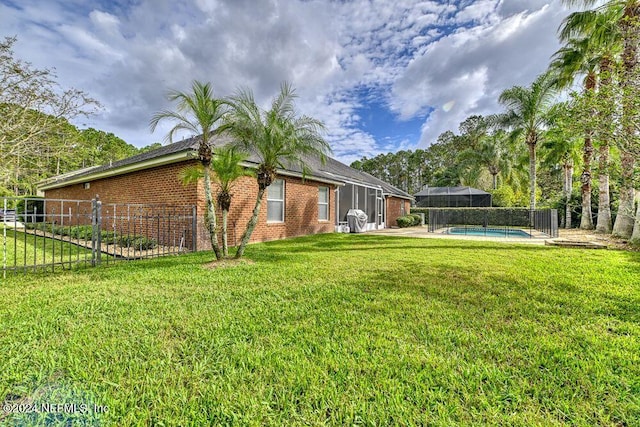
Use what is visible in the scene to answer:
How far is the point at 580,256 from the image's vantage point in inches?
304

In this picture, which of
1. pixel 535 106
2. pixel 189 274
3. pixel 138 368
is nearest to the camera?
pixel 138 368

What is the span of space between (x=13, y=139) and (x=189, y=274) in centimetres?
1185

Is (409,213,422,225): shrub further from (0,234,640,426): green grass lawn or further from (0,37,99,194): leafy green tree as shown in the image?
(0,37,99,194): leafy green tree

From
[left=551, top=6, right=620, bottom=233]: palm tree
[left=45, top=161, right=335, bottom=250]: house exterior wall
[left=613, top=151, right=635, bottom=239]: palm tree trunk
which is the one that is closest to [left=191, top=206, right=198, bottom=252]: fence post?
[left=45, top=161, right=335, bottom=250]: house exterior wall

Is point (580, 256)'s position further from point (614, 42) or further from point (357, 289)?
point (614, 42)

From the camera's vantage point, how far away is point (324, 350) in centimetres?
258

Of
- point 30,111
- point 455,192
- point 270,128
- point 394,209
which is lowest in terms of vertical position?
point 394,209

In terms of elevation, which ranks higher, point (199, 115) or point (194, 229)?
point (199, 115)

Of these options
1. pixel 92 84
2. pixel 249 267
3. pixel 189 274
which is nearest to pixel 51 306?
pixel 189 274

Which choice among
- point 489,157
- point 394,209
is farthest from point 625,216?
point 489,157

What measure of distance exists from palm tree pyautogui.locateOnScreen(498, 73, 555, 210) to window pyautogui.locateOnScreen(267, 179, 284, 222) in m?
16.3

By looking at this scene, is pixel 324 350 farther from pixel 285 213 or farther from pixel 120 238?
pixel 285 213

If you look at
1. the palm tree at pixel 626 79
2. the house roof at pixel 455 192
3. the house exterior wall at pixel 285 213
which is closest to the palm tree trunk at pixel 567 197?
the palm tree at pixel 626 79

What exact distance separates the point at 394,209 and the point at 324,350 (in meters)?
21.8
